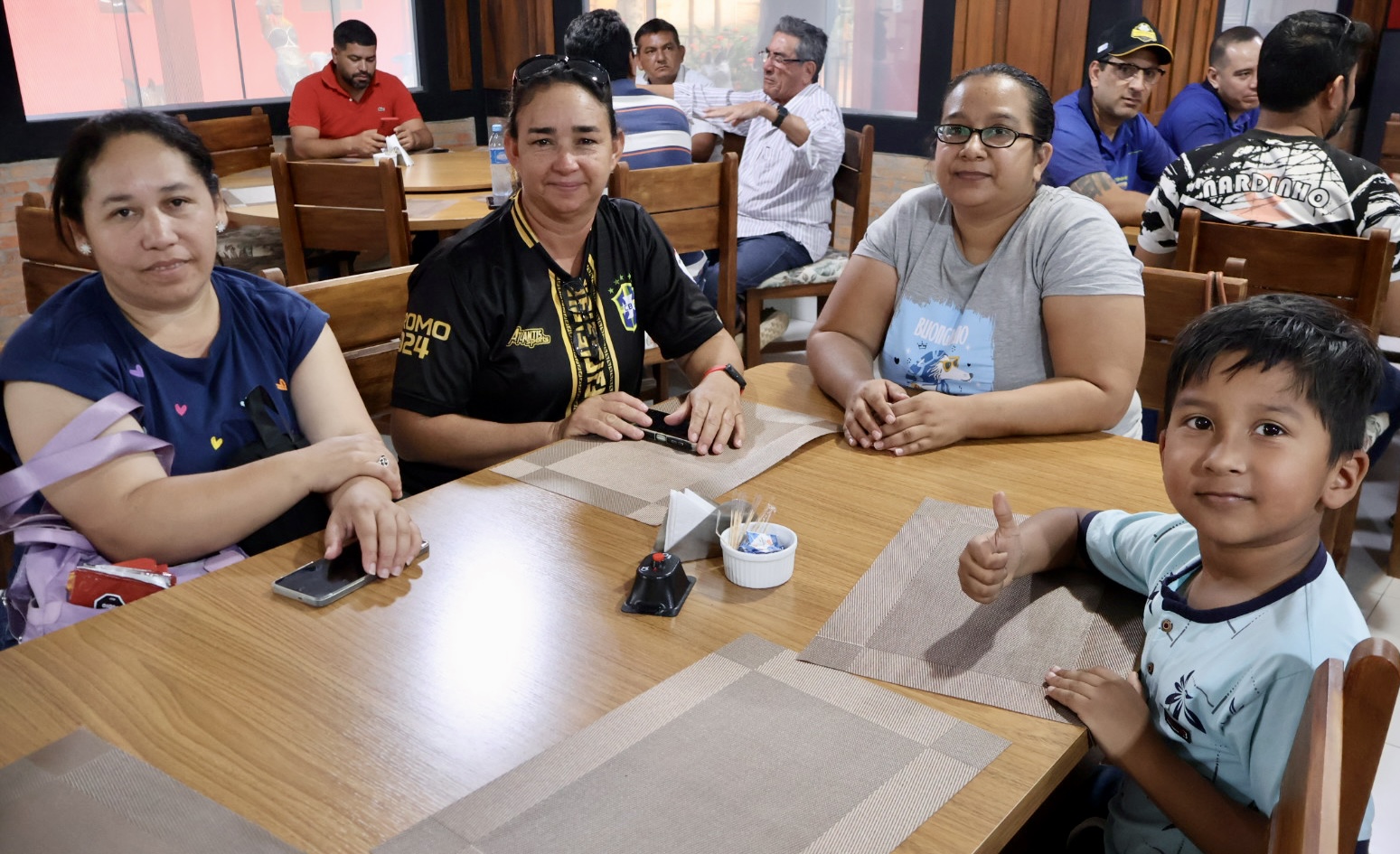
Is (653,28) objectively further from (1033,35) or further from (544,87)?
(544,87)

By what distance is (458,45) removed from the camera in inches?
305

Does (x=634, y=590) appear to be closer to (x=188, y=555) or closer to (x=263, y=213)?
(x=188, y=555)

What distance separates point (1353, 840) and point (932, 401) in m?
0.95

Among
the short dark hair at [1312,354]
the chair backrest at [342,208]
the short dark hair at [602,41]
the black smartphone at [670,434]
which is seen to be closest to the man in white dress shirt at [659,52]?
the short dark hair at [602,41]

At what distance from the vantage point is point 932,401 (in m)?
1.68

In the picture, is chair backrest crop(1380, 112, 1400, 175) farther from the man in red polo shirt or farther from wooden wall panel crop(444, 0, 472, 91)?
wooden wall panel crop(444, 0, 472, 91)

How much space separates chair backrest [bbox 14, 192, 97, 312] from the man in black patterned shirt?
2.96 metres

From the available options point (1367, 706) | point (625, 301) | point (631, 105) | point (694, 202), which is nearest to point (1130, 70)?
point (694, 202)

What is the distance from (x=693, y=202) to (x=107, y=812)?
9.22ft

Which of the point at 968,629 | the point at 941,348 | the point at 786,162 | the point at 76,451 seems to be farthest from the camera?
the point at 786,162

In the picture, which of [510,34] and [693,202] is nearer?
[693,202]

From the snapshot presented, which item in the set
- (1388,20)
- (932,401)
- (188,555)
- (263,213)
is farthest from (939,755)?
(1388,20)

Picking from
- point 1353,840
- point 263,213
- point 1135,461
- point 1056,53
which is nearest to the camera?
point 1353,840

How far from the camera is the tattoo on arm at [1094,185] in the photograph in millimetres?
3604
